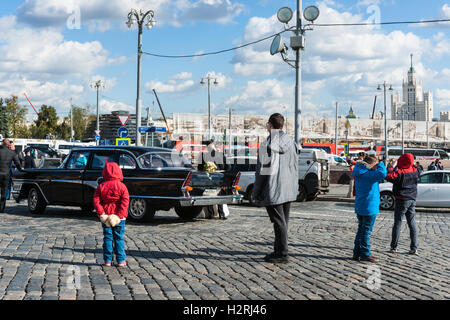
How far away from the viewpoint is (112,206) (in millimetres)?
6910

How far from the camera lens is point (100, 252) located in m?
8.06

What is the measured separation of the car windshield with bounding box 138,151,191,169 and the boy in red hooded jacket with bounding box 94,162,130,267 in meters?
4.74

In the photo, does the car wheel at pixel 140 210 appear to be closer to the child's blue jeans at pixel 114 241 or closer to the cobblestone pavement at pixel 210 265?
the cobblestone pavement at pixel 210 265

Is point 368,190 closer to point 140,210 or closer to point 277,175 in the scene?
point 277,175

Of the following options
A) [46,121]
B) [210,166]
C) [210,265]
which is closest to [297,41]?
[210,166]

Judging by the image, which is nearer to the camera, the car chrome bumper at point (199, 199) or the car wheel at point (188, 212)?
the car chrome bumper at point (199, 199)

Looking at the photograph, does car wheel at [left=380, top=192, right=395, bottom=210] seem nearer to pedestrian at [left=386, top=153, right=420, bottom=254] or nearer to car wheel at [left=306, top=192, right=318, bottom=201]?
car wheel at [left=306, top=192, right=318, bottom=201]

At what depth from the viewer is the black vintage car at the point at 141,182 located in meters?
11.2

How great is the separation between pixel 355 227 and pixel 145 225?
4385 mm

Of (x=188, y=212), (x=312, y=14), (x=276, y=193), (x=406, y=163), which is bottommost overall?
(x=188, y=212)

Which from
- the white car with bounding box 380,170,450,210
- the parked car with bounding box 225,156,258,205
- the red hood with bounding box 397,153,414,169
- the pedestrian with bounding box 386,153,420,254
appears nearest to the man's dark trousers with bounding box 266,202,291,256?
the pedestrian with bounding box 386,153,420,254

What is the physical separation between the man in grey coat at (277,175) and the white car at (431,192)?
11281 mm

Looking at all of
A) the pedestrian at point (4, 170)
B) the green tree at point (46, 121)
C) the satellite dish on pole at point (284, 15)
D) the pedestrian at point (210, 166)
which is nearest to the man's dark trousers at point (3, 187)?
the pedestrian at point (4, 170)

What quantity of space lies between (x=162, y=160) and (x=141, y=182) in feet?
2.28
